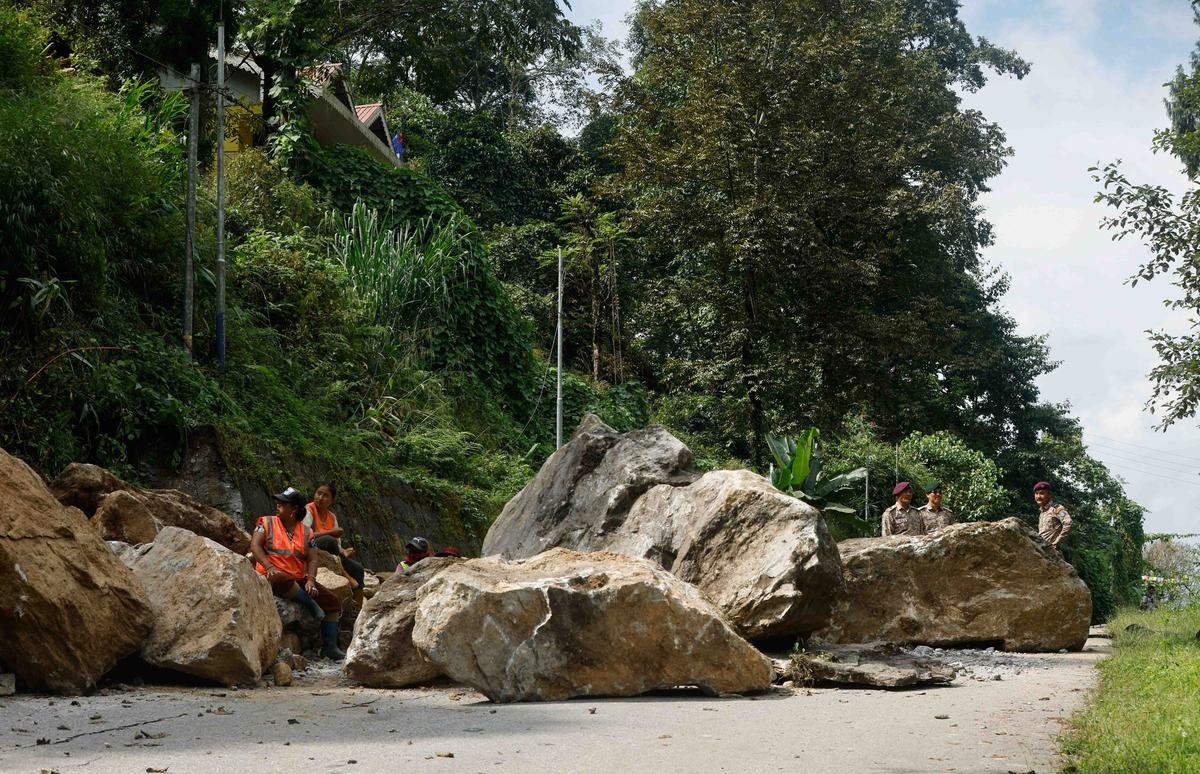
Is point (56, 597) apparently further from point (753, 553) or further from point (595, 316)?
point (595, 316)

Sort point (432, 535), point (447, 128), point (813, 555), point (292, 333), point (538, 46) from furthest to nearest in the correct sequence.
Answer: point (447, 128)
point (538, 46)
point (292, 333)
point (432, 535)
point (813, 555)

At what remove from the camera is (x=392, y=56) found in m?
28.5

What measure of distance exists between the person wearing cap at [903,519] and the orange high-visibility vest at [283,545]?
7.14m

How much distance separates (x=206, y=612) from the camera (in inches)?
325

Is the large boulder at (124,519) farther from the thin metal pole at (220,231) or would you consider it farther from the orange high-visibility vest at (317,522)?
the thin metal pole at (220,231)

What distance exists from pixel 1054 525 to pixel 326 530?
8.49 metres

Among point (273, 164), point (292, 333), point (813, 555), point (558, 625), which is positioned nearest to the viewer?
point (558, 625)

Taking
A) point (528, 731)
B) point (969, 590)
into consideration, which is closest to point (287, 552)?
point (528, 731)

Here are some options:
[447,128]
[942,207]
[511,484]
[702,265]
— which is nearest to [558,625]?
[511,484]

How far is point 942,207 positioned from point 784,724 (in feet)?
76.4

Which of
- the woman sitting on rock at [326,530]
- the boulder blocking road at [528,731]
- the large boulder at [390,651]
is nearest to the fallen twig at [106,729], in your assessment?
the boulder blocking road at [528,731]

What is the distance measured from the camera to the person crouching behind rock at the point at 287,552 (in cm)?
981

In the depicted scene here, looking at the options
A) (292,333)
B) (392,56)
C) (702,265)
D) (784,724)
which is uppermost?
(392,56)

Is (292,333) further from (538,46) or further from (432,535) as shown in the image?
(538,46)
